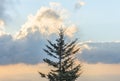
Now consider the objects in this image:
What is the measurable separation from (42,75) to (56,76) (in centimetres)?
281

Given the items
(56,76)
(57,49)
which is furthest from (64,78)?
(57,49)

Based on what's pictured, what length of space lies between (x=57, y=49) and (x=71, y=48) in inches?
111

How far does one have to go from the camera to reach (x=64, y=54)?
50.9 m

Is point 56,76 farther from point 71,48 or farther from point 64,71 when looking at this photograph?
point 71,48

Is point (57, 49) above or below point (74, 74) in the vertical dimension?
above

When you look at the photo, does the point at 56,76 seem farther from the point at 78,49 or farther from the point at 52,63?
the point at 78,49

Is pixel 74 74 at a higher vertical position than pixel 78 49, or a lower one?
lower

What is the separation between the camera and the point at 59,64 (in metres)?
50.4

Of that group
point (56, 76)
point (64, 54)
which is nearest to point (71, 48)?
point (64, 54)

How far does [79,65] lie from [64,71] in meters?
3.17

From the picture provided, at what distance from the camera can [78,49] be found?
2138 inches

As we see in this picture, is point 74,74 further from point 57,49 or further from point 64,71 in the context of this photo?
point 57,49

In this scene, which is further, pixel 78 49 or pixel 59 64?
pixel 78 49

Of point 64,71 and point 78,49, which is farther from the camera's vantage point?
point 78,49
